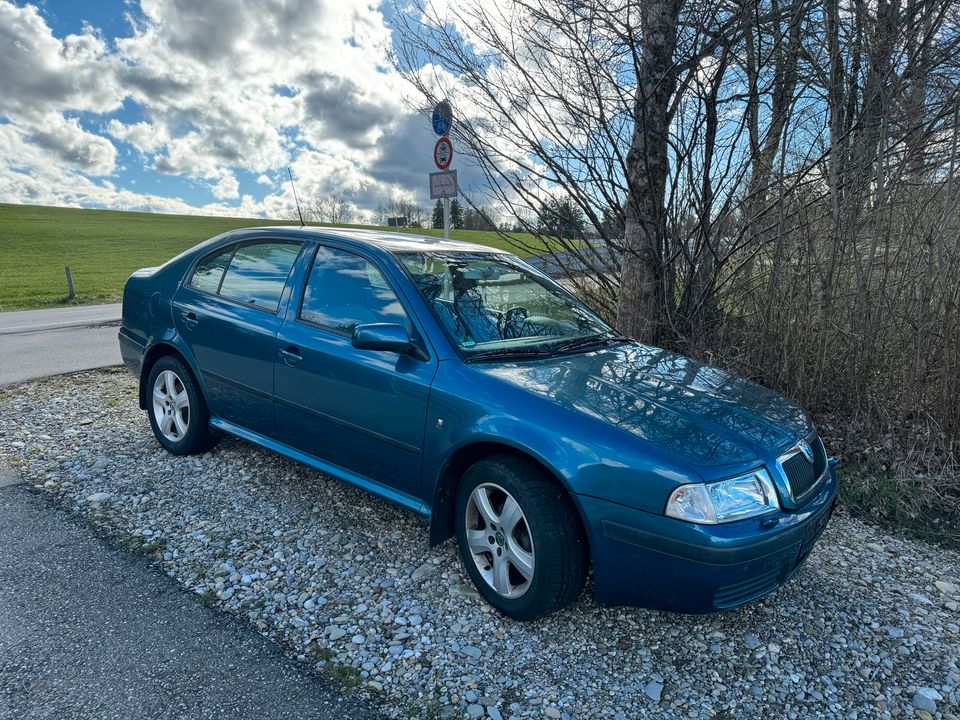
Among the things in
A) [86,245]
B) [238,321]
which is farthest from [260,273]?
[86,245]

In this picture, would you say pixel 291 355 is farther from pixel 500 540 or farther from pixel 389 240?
pixel 500 540

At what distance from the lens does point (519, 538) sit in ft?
9.14

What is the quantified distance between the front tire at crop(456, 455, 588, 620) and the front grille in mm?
899

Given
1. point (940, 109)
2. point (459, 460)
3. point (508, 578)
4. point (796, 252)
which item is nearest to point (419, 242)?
point (459, 460)

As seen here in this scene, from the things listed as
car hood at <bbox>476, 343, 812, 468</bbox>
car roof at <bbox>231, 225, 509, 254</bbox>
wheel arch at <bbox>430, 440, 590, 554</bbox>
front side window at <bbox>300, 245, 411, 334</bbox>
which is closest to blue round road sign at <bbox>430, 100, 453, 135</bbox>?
car roof at <bbox>231, 225, 509, 254</bbox>

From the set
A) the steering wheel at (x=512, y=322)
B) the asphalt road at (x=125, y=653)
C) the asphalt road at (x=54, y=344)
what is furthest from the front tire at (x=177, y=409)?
the asphalt road at (x=54, y=344)

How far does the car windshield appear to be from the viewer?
3252 mm

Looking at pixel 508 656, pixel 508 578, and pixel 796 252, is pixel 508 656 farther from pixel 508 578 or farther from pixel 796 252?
pixel 796 252

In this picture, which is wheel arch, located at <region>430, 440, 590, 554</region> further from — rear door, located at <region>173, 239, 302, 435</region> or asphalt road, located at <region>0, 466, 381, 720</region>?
rear door, located at <region>173, 239, 302, 435</region>

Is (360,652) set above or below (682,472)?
below

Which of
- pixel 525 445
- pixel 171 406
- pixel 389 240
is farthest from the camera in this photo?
pixel 171 406

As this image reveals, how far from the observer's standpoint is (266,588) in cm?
303

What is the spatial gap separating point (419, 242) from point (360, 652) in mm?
2326

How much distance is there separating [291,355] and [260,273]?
0.73 meters
